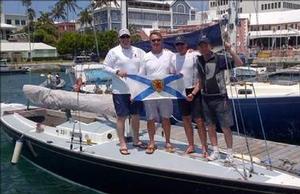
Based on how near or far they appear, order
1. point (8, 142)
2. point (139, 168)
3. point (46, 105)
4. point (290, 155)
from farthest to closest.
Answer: point (8, 142) < point (46, 105) < point (290, 155) < point (139, 168)

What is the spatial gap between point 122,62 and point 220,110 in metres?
1.90

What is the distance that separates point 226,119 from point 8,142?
349 inches

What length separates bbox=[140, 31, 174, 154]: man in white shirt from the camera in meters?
7.63

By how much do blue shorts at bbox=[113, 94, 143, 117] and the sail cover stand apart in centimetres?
229

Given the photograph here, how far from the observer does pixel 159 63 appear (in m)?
7.72

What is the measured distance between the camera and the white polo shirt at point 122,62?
789cm

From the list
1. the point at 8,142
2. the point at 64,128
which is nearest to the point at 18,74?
the point at 8,142

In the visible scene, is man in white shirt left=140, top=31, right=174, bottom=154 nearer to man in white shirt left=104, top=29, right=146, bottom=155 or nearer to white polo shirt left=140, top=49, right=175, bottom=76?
white polo shirt left=140, top=49, right=175, bottom=76

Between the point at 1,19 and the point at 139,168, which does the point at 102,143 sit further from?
the point at 1,19

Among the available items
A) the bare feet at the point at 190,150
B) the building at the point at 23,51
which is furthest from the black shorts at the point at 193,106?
the building at the point at 23,51

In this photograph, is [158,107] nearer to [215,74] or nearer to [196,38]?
[215,74]

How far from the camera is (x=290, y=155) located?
27.5 feet

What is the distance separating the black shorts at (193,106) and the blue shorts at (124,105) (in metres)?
0.86

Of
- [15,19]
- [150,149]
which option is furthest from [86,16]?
[15,19]
